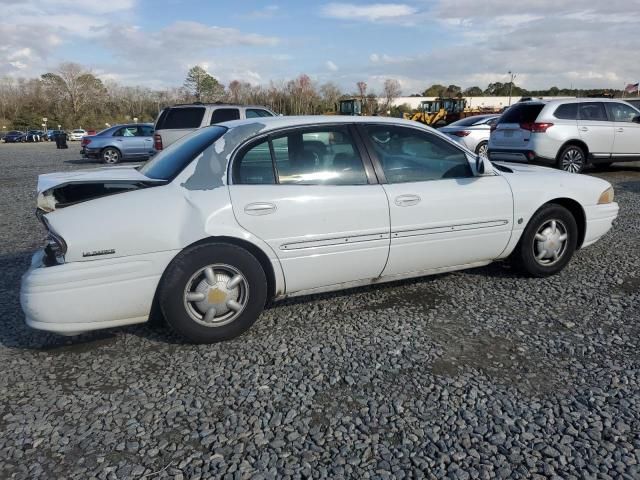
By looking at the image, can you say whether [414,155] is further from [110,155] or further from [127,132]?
[127,132]

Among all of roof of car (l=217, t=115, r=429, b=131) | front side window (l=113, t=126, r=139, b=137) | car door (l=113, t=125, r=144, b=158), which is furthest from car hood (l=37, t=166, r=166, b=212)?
front side window (l=113, t=126, r=139, b=137)

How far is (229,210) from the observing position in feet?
10.8

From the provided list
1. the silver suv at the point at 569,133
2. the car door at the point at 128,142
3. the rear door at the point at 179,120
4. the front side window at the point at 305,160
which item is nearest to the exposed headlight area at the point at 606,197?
the front side window at the point at 305,160

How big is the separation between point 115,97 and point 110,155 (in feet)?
263

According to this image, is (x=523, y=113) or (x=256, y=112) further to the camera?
(x=256, y=112)

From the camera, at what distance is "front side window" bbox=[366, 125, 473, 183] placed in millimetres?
3867

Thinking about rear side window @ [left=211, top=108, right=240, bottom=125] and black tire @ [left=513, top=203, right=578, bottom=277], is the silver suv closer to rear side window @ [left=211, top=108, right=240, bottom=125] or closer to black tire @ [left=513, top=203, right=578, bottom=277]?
rear side window @ [left=211, top=108, right=240, bottom=125]

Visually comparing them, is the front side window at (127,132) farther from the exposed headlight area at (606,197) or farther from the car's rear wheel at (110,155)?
the exposed headlight area at (606,197)

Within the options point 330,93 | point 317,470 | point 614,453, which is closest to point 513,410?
point 614,453

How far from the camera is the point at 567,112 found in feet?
34.3

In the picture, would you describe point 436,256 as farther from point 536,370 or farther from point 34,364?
point 34,364

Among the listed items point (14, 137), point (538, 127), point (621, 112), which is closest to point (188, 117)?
point (538, 127)

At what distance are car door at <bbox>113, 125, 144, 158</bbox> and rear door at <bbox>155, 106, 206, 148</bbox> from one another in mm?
7899

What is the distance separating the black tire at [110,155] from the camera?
746 inches
